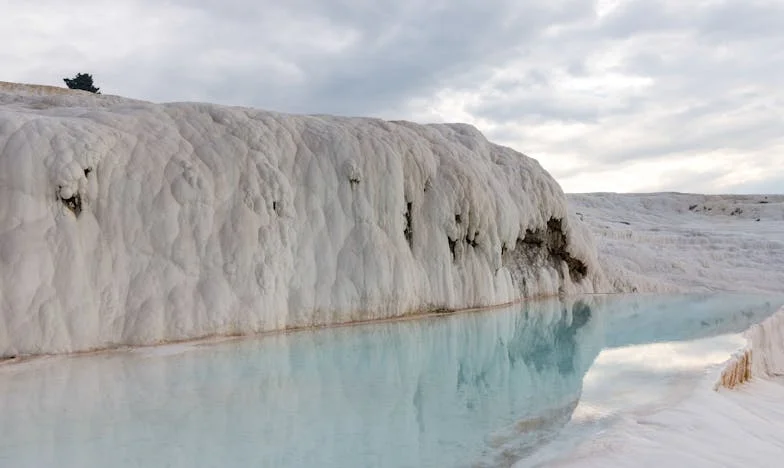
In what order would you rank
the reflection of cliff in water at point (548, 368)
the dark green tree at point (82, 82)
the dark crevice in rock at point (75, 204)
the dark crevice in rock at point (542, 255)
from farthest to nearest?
the dark green tree at point (82, 82) → the dark crevice in rock at point (542, 255) → the dark crevice in rock at point (75, 204) → the reflection of cliff in water at point (548, 368)

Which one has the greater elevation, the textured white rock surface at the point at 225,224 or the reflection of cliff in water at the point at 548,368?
the textured white rock surface at the point at 225,224

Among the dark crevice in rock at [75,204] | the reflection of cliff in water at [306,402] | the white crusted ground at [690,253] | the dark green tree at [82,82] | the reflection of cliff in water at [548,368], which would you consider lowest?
the reflection of cliff in water at [548,368]

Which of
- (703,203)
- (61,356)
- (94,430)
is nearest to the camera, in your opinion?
(94,430)

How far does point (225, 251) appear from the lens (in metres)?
12.2

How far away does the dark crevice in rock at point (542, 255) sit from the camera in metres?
19.2

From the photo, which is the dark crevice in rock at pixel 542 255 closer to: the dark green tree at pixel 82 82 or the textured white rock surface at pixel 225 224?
the textured white rock surface at pixel 225 224

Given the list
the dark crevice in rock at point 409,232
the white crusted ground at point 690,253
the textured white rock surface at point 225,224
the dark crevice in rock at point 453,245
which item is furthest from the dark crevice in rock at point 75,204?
the white crusted ground at point 690,253

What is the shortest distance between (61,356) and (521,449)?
22.9 feet

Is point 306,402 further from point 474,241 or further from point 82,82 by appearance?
point 82,82

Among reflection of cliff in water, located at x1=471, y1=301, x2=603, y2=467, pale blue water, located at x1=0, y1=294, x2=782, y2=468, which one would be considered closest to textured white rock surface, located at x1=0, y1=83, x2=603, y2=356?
pale blue water, located at x1=0, y1=294, x2=782, y2=468

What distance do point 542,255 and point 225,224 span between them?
421 inches

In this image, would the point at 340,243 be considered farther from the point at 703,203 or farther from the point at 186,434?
the point at 703,203

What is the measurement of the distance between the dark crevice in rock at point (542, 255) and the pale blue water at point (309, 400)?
6727 mm

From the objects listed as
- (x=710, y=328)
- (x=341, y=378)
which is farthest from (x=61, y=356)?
(x=710, y=328)
